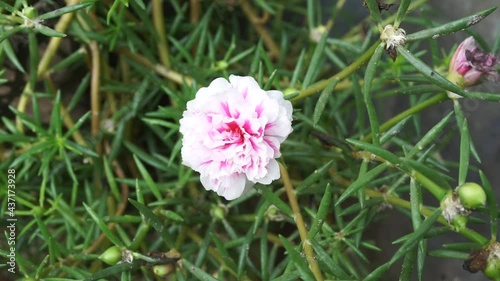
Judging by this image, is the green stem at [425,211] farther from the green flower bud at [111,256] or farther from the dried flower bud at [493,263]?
the green flower bud at [111,256]

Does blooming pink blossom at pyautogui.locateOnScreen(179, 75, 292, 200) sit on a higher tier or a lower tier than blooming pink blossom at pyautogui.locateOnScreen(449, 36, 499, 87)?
lower

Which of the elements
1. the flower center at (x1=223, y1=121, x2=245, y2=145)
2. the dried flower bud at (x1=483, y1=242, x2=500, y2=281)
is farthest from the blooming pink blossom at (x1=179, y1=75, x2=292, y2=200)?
the dried flower bud at (x1=483, y1=242, x2=500, y2=281)

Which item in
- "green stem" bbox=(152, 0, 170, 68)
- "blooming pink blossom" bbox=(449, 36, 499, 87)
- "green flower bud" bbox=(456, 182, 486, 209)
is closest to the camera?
"green flower bud" bbox=(456, 182, 486, 209)

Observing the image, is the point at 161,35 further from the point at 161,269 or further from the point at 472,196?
the point at 472,196

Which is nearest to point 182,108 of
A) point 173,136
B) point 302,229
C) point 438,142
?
point 173,136

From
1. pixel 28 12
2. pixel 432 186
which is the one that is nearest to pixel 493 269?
pixel 432 186

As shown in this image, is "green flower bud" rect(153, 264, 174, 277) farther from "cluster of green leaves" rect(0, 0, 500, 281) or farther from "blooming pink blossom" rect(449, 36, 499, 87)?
"blooming pink blossom" rect(449, 36, 499, 87)

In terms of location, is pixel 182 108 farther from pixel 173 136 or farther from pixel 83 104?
pixel 83 104

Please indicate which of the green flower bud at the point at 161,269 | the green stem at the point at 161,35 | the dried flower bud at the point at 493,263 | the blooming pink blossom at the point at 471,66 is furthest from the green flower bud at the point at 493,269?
the green stem at the point at 161,35
